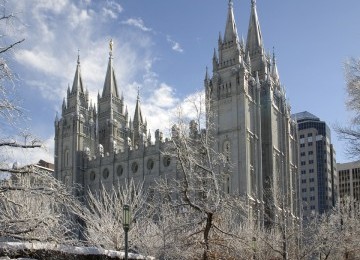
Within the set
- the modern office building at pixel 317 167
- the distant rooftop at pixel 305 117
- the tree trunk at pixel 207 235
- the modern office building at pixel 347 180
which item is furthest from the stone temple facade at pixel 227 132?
the distant rooftop at pixel 305 117

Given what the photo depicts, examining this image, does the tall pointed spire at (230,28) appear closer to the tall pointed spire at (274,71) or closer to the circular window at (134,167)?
the tall pointed spire at (274,71)

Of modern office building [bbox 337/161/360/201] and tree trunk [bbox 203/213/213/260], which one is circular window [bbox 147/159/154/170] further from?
modern office building [bbox 337/161/360/201]

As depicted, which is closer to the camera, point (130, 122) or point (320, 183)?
point (130, 122)

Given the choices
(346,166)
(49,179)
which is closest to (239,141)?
(49,179)

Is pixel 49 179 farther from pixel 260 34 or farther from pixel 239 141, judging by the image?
pixel 260 34

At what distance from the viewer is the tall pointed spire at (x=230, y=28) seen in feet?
237

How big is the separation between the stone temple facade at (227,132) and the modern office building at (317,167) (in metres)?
67.4

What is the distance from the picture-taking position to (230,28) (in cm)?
7294

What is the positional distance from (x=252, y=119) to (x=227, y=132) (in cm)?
435

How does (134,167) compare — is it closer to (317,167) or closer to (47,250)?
(47,250)

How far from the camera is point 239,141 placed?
214 feet

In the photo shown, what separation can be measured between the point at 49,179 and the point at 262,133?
6223 cm

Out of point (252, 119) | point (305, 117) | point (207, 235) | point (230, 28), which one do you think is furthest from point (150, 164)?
point (305, 117)

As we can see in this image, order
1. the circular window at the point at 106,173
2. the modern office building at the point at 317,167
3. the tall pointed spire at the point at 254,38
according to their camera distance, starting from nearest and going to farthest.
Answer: the tall pointed spire at the point at 254,38 < the circular window at the point at 106,173 < the modern office building at the point at 317,167
